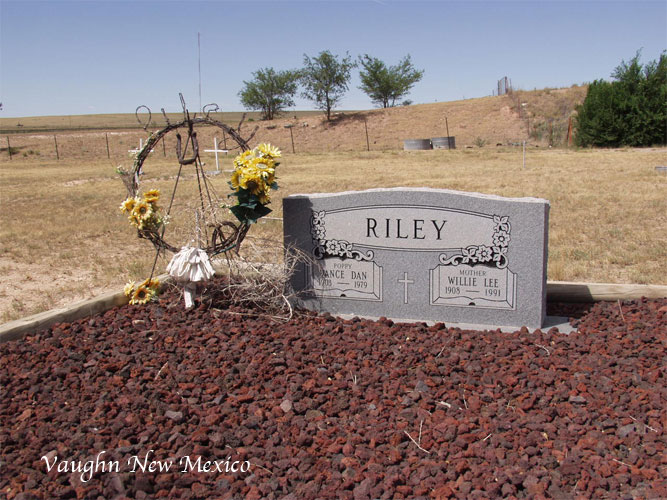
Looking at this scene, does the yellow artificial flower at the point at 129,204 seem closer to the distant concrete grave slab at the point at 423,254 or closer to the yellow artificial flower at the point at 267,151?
the yellow artificial flower at the point at 267,151

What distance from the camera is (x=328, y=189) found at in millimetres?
13148

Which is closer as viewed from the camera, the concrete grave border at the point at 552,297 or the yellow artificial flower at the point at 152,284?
the concrete grave border at the point at 552,297

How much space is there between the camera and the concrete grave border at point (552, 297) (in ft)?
14.8

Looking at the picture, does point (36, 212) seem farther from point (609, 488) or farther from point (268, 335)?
point (609, 488)

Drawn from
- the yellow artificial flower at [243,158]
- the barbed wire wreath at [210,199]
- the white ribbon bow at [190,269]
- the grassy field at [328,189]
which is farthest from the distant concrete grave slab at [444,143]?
the white ribbon bow at [190,269]

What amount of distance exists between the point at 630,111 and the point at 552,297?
2628 centimetres

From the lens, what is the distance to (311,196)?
5082 mm

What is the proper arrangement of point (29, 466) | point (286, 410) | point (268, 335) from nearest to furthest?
Result: point (29, 466) → point (286, 410) → point (268, 335)

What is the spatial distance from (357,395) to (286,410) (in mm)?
424

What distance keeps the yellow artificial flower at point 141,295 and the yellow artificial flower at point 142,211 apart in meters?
0.57

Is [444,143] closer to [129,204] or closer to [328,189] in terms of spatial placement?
[328,189]

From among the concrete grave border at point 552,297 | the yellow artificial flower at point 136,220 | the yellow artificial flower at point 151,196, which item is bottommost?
the concrete grave border at point 552,297

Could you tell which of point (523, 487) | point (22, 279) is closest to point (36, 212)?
point (22, 279)

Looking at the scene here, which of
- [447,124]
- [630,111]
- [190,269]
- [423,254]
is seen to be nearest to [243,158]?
[190,269]
